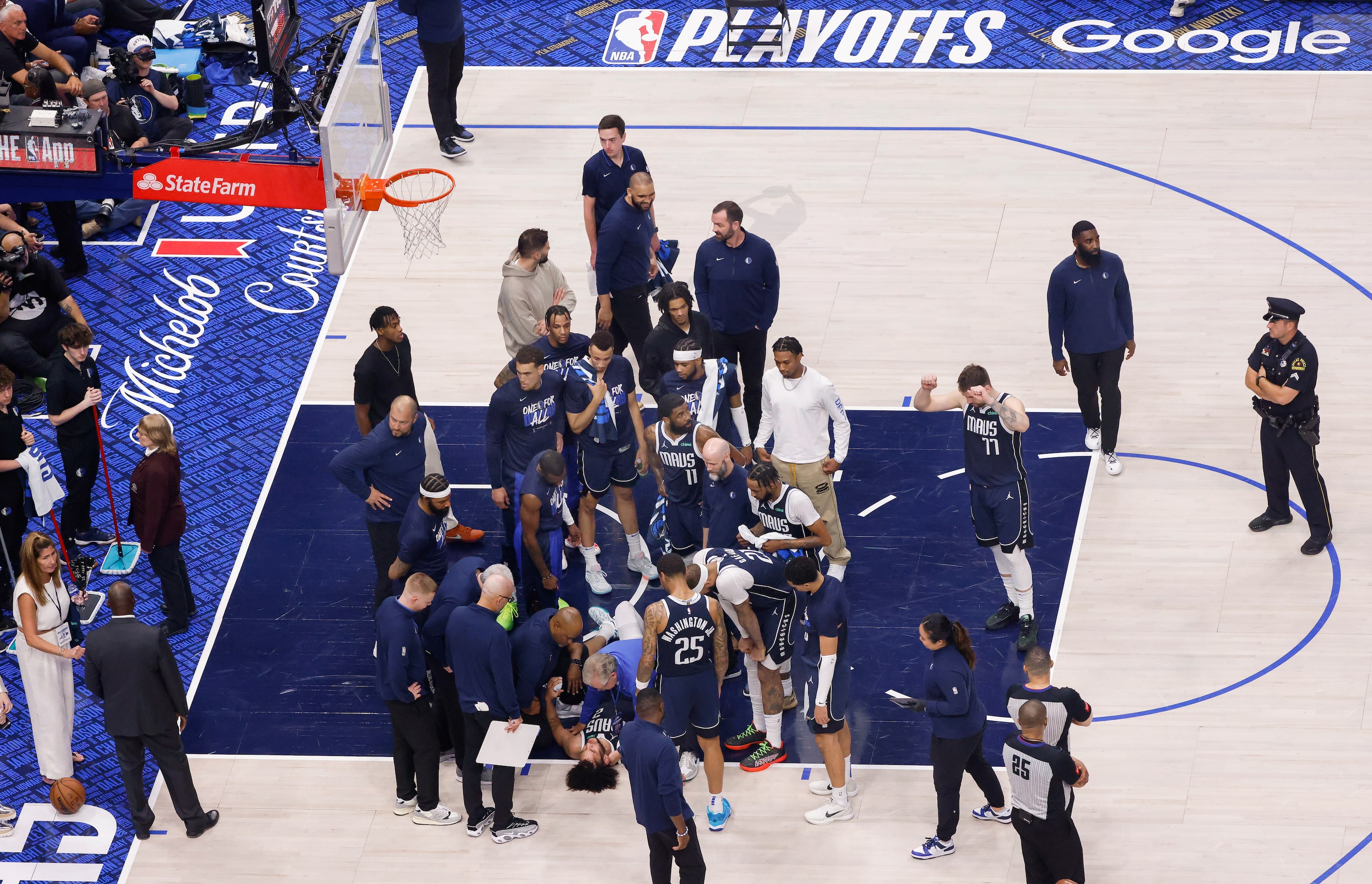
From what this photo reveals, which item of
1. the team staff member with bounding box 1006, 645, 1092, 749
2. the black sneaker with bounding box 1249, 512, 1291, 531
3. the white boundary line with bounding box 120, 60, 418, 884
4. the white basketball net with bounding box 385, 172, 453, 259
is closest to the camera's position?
the team staff member with bounding box 1006, 645, 1092, 749

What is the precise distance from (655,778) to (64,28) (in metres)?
13.7

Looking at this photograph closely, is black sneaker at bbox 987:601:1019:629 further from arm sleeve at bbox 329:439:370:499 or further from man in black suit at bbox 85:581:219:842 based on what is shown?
man in black suit at bbox 85:581:219:842

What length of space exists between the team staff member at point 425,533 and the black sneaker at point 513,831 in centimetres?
188

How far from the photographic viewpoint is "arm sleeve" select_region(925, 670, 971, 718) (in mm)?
12859

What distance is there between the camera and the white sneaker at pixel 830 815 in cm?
1392

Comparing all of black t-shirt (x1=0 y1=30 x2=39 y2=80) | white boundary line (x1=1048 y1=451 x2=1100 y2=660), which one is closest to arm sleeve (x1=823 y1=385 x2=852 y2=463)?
white boundary line (x1=1048 y1=451 x2=1100 y2=660)

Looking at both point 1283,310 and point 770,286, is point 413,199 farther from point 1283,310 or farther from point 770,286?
point 1283,310

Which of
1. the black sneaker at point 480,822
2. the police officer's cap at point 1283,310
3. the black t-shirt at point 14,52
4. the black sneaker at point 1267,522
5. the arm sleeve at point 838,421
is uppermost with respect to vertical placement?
the police officer's cap at point 1283,310

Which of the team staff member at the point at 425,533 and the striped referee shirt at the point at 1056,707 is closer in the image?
the striped referee shirt at the point at 1056,707

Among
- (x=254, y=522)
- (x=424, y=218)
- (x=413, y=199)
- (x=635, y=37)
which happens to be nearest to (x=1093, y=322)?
(x=413, y=199)

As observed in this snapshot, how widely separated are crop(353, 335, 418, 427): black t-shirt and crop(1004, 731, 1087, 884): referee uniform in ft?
20.3

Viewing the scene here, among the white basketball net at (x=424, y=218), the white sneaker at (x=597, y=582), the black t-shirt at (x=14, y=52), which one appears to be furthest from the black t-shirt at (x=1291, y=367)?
the black t-shirt at (x=14, y=52)

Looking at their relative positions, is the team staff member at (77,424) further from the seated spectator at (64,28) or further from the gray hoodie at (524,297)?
the seated spectator at (64,28)

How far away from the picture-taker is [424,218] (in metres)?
20.8
